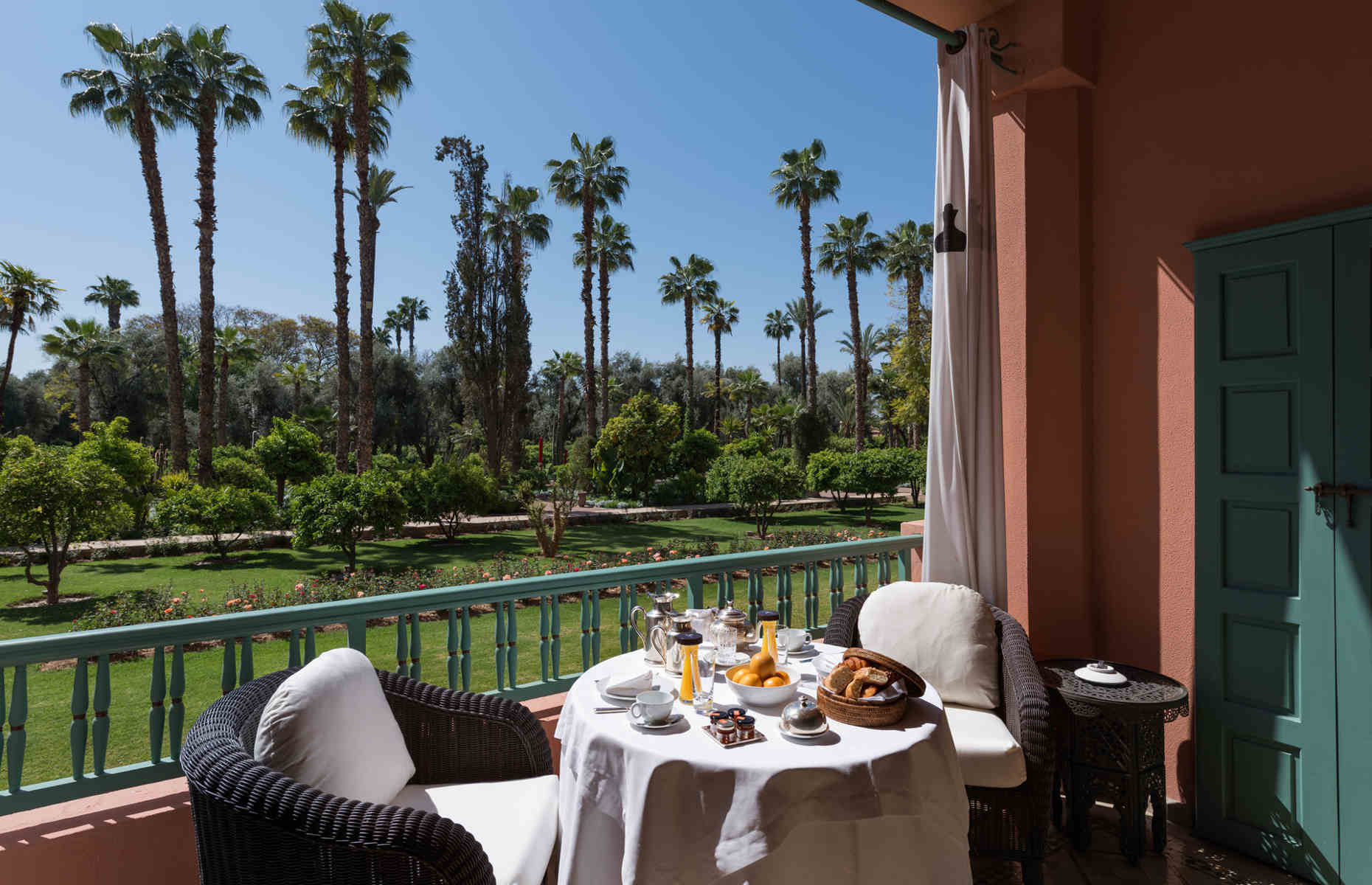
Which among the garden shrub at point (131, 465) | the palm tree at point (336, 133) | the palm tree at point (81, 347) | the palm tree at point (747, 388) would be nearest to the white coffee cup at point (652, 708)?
the garden shrub at point (131, 465)

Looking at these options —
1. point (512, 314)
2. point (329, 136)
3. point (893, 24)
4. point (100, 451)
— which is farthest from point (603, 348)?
point (893, 24)

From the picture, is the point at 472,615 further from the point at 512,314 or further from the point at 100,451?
the point at 512,314

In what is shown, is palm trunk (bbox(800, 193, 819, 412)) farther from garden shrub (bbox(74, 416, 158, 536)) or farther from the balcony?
the balcony

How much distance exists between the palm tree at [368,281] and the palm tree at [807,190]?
12.6 m

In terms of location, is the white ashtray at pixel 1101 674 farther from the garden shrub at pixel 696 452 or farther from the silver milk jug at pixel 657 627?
the garden shrub at pixel 696 452

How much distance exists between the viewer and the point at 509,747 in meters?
2.01

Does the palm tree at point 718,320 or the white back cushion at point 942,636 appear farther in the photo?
the palm tree at point 718,320

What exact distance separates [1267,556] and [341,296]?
1848 centimetres

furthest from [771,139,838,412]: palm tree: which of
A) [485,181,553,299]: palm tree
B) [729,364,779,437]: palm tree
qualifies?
[485,181,553,299]: palm tree

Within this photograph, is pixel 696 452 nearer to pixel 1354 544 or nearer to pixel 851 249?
pixel 851 249

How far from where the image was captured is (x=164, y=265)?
1579 centimetres

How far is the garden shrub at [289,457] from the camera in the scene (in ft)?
49.5

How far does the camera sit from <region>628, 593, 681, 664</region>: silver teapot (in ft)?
6.76

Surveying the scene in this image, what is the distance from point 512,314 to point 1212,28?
2130 cm
